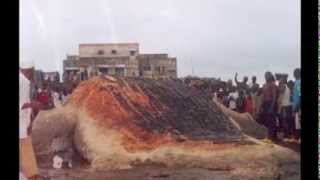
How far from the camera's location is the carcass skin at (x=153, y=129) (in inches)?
125

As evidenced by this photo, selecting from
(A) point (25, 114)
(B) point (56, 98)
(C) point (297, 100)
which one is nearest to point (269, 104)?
(C) point (297, 100)

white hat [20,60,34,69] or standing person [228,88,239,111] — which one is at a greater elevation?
white hat [20,60,34,69]

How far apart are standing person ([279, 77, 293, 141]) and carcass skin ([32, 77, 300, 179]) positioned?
0.35 feet

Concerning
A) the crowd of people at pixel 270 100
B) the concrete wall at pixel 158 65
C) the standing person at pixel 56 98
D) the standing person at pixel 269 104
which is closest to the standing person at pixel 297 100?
the crowd of people at pixel 270 100

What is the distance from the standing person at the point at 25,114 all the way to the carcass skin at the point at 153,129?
0.29 feet

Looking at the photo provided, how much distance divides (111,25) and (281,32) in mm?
855

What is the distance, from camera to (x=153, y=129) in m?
3.19

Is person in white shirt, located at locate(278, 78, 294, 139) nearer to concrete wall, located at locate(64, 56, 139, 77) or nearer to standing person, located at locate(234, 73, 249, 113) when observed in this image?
standing person, located at locate(234, 73, 249, 113)

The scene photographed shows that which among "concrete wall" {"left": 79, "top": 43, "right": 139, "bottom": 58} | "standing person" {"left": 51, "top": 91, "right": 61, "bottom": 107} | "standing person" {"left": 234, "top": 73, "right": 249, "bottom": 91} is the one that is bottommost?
"standing person" {"left": 51, "top": 91, "right": 61, "bottom": 107}

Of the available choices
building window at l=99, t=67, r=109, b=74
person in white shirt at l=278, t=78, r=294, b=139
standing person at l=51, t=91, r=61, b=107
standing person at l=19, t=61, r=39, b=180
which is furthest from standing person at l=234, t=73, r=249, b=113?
standing person at l=19, t=61, r=39, b=180

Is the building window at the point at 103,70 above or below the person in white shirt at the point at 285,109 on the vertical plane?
above

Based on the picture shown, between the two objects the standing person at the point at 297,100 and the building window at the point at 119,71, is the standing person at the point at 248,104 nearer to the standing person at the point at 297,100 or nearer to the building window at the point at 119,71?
the standing person at the point at 297,100

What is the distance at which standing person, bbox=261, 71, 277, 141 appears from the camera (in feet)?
10.4

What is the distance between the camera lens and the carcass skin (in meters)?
3.18
